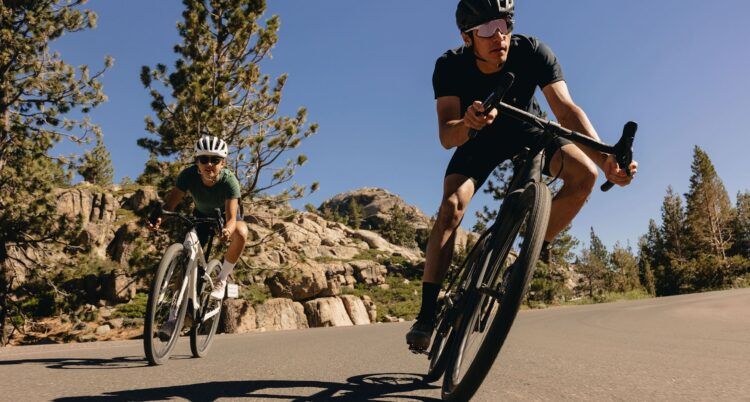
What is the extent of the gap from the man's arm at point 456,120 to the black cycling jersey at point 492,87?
8cm

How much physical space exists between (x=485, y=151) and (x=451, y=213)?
19.2 inches

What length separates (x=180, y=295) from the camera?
169 inches

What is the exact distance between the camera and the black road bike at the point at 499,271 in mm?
1816

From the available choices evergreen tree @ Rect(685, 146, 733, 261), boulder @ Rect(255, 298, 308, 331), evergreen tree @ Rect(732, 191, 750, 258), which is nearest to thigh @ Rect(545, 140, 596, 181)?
boulder @ Rect(255, 298, 308, 331)

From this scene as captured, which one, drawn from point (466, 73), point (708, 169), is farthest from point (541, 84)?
point (708, 169)

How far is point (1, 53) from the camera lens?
14586 millimetres

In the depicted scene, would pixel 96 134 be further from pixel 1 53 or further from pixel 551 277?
pixel 551 277

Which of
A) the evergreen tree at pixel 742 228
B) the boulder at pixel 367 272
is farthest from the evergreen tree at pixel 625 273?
the boulder at pixel 367 272

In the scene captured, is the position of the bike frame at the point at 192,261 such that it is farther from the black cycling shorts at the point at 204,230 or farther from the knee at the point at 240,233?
the knee at the point at 240,233

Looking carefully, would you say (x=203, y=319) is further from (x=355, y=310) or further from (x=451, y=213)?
(x=355, y=310)

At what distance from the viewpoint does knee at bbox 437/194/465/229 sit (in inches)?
111

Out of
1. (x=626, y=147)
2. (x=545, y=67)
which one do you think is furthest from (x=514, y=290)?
(x=545, y=67)

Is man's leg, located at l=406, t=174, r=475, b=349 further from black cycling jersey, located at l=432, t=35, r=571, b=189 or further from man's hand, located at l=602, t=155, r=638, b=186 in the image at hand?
man's hand, located at l=602, t=155, r=638, b=186

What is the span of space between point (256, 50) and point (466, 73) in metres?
16.7
